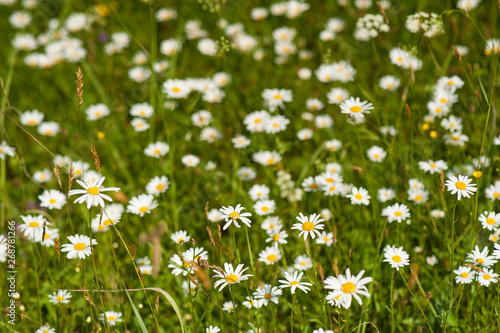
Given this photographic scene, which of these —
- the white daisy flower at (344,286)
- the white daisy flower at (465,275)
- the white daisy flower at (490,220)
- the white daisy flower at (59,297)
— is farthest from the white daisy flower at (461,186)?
the white daisy flower at (59,297)

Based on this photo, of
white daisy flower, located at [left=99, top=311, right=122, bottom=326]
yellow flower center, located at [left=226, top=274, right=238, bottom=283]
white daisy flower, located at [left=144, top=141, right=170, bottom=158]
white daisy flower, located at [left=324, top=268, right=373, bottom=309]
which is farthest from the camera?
white daisy flower, located at [left=144, top=141, right=170, bottom=158]

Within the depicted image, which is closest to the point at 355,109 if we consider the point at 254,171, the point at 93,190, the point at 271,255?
the point at 271,255

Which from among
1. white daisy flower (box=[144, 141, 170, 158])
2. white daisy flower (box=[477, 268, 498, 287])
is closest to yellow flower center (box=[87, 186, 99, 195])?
white daisy flower (box=[144, 141, 170, 158])

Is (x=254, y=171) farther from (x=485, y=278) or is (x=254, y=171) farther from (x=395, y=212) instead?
(x=485, y=278)

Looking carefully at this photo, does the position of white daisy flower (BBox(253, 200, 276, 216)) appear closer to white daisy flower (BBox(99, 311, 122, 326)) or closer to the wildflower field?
the wildflower field

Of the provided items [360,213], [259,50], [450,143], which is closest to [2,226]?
[360,213]

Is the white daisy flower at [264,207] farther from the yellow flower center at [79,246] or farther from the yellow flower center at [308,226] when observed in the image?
the yellow flower center at [79,246]

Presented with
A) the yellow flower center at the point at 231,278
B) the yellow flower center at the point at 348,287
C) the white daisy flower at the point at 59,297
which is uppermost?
the white daisy flower at the point at 59,297

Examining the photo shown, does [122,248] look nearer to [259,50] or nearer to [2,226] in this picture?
[2,226]
